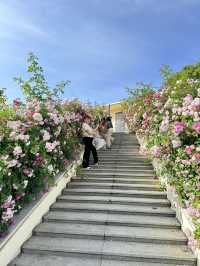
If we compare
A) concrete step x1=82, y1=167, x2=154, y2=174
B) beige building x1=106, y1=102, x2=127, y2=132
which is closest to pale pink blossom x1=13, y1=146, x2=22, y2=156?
concrete step x1=82, y1=167, x2=154, y2=174

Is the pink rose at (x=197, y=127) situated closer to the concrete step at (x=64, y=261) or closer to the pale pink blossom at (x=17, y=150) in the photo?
the concrete step at (x=64, y=261)

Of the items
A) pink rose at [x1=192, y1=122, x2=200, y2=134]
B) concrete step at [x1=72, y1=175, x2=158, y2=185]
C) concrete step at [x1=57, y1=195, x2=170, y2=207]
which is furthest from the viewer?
concrete step at [x1=72, y1=175, x2=158, y2=185]

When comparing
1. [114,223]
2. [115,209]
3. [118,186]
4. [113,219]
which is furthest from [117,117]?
[114,223]

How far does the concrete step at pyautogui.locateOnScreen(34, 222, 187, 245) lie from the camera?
15.8 ft

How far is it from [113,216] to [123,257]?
1.24m

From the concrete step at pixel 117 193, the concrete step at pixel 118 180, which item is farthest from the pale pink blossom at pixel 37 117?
the concrete step at pixel 118 180

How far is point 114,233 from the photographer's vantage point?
4.99m

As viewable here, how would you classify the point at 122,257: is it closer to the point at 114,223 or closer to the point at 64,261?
the point at 64,261

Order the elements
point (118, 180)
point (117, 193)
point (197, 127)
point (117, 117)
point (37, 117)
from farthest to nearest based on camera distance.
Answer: point (117, 117), point (118, 180), point (117, 193), point (37, 117), point (197, 127)

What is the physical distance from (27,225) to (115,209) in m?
1.70

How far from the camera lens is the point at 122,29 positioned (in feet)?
23.4

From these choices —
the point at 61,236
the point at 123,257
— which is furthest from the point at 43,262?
the point at 123,257

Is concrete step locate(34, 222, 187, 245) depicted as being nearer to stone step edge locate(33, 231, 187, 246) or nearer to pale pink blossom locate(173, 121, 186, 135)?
stone step edge locate(33, 231, 187, 246)

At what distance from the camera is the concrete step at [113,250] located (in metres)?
4.34
